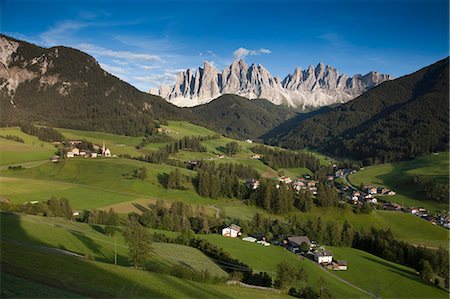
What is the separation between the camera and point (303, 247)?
6769 cm

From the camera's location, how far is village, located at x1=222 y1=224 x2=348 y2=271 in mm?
62156

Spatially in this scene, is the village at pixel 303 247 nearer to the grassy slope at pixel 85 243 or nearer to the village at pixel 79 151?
the grassy slope at pixel 85 243

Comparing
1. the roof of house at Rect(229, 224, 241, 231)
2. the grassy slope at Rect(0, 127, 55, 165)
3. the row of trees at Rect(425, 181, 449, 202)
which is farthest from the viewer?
the grassy slope at Rect(0, 127, 55, 165)

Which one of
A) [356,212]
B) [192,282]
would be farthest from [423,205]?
[192,282]

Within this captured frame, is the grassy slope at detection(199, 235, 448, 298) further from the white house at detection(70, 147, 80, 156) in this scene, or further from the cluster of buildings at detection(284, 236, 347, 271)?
the white house at detection(70, 147, 80, 156)

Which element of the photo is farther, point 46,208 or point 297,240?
point 297,240

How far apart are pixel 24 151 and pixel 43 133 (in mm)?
34787

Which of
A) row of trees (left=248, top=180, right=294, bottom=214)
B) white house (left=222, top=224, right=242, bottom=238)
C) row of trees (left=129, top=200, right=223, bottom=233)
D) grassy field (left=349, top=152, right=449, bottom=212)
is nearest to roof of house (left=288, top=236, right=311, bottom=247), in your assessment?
white house (left=222, top=224, right=242, bottom=238)

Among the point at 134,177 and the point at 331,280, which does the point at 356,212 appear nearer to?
the point at 331,280

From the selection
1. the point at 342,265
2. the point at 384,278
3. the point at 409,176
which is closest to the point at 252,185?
the point at 342,265

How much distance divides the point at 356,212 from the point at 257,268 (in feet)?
164

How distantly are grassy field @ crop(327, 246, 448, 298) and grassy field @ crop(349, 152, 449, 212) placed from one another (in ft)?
183

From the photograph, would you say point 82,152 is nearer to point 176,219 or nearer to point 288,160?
point 176,219

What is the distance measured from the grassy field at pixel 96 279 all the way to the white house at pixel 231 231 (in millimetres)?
36549
